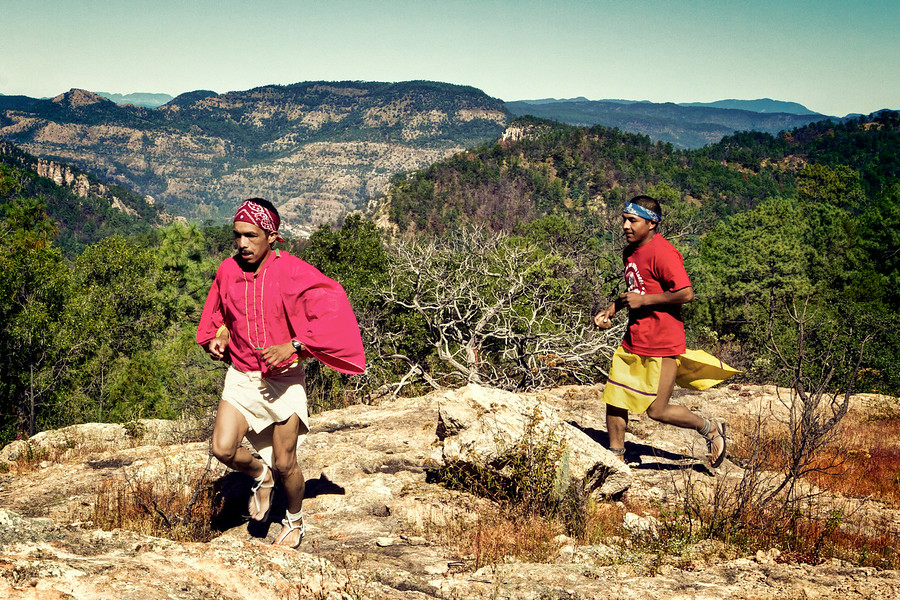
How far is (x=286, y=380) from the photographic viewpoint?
342 cm

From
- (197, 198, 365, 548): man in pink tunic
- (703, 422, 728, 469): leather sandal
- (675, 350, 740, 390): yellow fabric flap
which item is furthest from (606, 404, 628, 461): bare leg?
(197, 198, 365, 548): man in pink tunic

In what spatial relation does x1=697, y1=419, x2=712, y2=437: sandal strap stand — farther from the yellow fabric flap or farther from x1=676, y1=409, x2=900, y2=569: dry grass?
x1=676, y1=409, x2=900, y2=569: dry grass

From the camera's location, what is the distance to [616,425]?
4.70m

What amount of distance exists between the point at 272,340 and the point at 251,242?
58 centimetres

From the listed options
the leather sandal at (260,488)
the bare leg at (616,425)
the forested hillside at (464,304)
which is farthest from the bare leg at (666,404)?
the leather sandal at (260,488)

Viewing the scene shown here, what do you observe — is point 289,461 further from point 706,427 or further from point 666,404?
point 706,427

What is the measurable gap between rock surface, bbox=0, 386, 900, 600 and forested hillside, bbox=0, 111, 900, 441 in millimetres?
1300

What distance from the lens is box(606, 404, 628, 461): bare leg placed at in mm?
4684

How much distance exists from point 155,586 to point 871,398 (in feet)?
31.5

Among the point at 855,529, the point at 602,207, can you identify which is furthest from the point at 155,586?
the point at 602,207

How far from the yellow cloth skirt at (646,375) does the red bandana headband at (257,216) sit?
2771 millimetres

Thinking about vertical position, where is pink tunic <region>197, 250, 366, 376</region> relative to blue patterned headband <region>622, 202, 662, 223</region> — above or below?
below

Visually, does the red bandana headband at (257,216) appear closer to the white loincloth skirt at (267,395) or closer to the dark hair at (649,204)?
the white loincloth skirt at (267,395)

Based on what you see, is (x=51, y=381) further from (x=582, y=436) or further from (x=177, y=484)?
(x=582, y=436)
